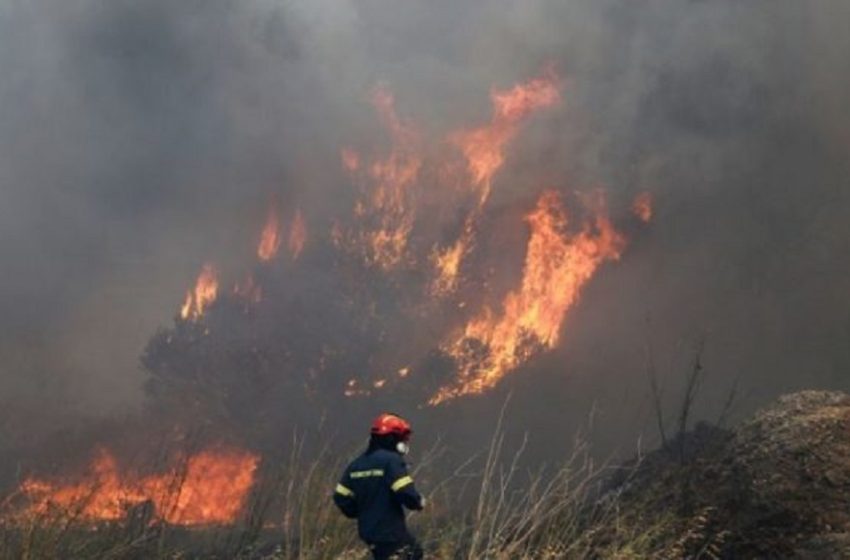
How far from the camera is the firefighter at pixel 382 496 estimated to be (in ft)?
26.8

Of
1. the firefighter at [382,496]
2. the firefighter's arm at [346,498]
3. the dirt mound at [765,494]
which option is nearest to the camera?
the firefighter at [382,496]

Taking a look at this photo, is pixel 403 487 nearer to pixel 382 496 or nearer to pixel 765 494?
pixel 382 496

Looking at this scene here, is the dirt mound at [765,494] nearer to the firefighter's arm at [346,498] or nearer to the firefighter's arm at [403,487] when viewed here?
the firefighter's arm at [403,487]

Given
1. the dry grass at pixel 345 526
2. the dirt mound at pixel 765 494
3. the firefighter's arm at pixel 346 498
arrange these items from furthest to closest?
the dirt mound at pixel 765 494 < the firefighter's arm at pixel 346 498 < the dry grass at pixel 345 526

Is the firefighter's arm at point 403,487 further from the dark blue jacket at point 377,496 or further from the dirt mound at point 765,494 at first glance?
the dirt mound at point 765,494

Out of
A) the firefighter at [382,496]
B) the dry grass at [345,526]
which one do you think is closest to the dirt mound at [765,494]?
the dry grass at [345,526]

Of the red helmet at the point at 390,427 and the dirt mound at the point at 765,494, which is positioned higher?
the red helmet at the point at 390,427

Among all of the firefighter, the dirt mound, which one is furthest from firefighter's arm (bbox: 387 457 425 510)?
the dirt mound

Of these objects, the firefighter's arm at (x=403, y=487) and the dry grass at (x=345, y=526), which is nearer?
the dry grass at (x=345, y=526)

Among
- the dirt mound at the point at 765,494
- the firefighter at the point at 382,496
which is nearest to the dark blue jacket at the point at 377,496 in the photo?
the firefighter at the point at 382,496

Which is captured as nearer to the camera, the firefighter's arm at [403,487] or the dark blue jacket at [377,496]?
the firefighter's arm at [403,487]

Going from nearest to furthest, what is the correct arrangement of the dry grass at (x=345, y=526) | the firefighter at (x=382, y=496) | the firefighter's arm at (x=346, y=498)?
the dry grass at (x=345, y=526) → the firefighter at (x=382, y=496) → the firefighter's arm at (x=346, y=498)

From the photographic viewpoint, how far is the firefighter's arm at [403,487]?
7977 mm

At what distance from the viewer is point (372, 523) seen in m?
8.24
